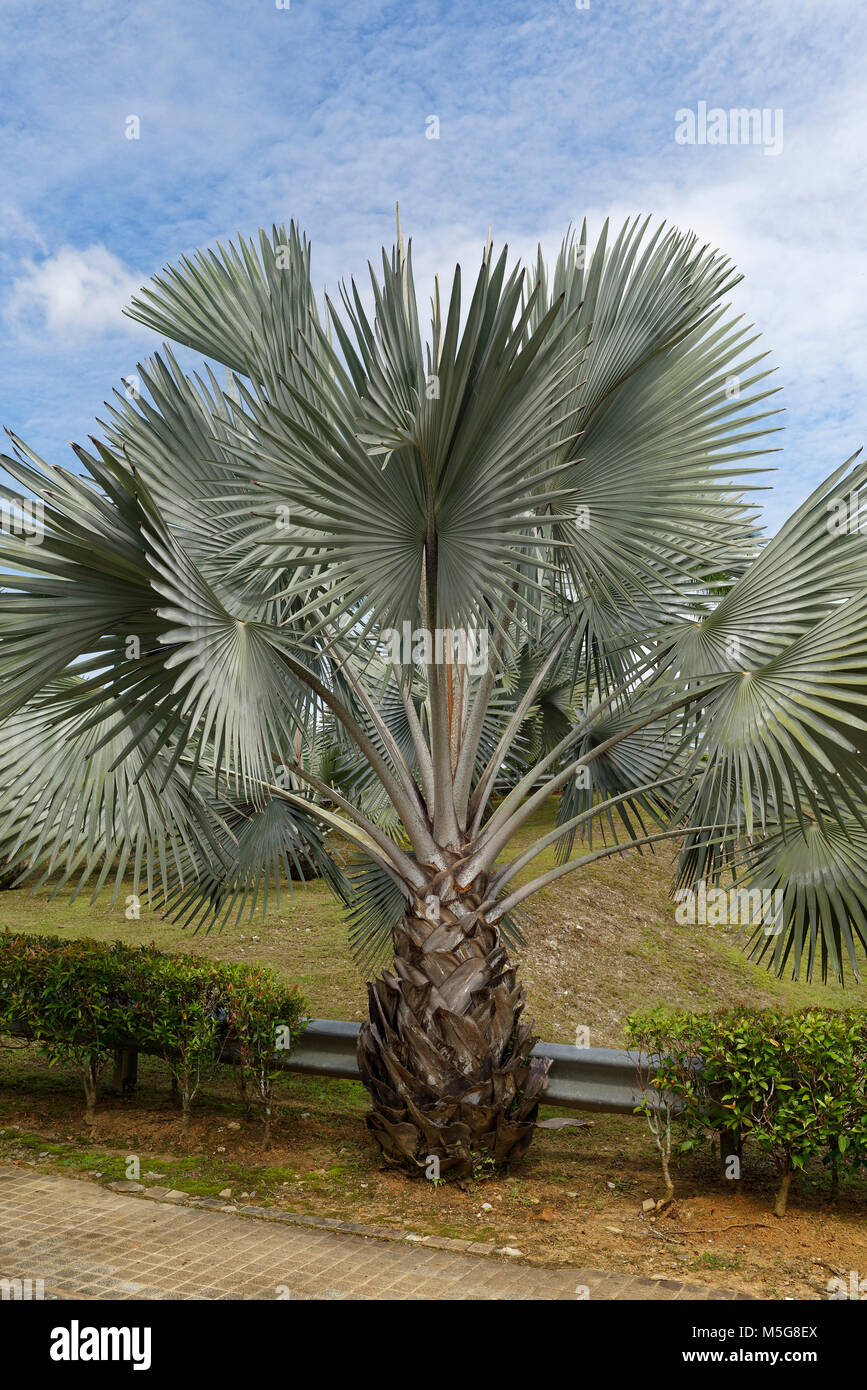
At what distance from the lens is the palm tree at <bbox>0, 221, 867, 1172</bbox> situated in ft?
15.1

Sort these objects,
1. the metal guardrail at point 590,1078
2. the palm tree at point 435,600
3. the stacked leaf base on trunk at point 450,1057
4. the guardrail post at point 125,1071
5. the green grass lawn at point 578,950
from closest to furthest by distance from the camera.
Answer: the palm tree at point 435,600, the stacked leaf base on trunk at point 450,1057, the metal guardrail at point 590,1078, the guardrail post at point 125,1071, the green grass lawn at point 578,950

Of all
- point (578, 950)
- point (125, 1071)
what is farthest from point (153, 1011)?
point (578, 950)

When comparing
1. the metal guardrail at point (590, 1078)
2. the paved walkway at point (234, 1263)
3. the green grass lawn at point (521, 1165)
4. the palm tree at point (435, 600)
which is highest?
the palm tree at point (435, 600)

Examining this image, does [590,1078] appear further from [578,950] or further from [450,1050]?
[578,950]

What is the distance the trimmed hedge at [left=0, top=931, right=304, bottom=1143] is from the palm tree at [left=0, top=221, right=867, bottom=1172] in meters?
0.67

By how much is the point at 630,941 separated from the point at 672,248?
7715mm

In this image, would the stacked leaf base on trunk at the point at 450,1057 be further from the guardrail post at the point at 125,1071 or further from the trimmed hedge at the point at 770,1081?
the guardrail post at the point at 125,1071

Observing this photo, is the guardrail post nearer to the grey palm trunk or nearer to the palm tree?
the palm tree

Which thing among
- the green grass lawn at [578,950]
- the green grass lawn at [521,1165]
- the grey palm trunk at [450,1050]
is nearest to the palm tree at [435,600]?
the grey palm trunk at [450,1050]

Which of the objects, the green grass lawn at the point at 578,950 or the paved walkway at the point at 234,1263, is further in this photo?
the green grass lawn at the point at 578,950

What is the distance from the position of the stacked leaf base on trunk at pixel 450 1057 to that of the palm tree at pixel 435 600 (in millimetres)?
17

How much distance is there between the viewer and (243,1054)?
614cm

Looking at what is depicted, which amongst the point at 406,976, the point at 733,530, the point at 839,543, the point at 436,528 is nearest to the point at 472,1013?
the point at 406,976

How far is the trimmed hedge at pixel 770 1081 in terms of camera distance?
4.97 meters
